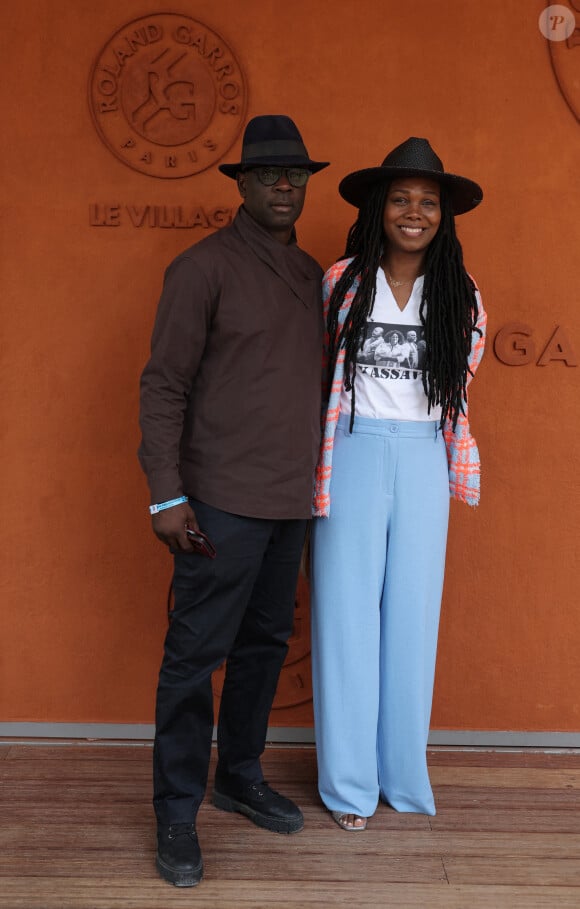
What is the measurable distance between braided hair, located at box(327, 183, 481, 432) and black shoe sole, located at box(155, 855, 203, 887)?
1174 mm

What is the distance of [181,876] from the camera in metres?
2.24

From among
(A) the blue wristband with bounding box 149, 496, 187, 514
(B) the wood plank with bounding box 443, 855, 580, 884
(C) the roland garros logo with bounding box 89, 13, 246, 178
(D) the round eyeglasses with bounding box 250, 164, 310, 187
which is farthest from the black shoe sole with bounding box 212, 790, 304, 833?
(C) the roland garros logo with bounding box 89, 13, 246, 178

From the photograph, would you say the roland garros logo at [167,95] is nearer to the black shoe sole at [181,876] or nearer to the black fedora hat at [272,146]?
the black fedora hat at [272,146]

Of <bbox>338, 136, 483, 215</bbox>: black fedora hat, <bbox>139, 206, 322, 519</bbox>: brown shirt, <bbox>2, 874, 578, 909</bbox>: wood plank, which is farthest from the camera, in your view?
<bbox>338, 136, 483, 215</bbox>: black fedora hat

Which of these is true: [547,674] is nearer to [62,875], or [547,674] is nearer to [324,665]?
[324,665]

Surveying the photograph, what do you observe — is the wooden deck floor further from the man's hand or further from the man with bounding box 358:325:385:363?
the man with bounding box 358:325:385:363

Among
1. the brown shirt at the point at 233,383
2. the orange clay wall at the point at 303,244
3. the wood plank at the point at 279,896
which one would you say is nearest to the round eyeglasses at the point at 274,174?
the brown shirt at the point at 233,383

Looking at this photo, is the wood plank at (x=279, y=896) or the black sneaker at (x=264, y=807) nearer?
the wood plank at (x=279, y=896)

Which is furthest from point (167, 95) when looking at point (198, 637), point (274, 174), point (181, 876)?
point (181, 876)

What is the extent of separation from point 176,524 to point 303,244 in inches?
43.7

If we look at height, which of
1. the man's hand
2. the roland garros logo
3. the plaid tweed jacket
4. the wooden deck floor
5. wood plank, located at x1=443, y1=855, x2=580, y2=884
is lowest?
the wooden deck floor

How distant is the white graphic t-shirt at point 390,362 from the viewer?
2512 mm

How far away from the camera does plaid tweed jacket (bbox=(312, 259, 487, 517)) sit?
8.28 ft

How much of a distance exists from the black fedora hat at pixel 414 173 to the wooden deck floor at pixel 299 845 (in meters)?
1.68
